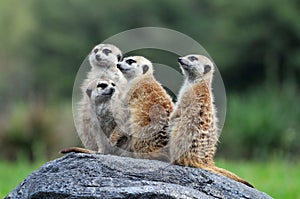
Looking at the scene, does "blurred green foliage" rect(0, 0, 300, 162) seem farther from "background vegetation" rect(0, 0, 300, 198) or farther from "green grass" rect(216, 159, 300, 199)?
"green grass" rect(216, 159, 300, 199)

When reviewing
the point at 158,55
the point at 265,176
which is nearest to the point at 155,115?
the point at 265,176

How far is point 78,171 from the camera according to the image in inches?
247

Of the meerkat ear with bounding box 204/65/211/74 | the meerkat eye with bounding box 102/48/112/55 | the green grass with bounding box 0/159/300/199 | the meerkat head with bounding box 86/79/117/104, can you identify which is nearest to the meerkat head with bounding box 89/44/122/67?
the meerkat eye with bounding box 102/48/112/55

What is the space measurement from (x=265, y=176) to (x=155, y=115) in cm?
687

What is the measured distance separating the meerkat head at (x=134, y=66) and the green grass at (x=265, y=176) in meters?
3.94

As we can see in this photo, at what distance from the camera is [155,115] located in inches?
251

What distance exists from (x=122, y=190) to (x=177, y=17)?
2674 centimetres

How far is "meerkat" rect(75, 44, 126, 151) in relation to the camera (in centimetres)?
670

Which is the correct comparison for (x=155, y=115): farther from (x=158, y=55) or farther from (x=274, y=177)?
(x=158, y=55)

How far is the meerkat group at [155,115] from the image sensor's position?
20.7 ft

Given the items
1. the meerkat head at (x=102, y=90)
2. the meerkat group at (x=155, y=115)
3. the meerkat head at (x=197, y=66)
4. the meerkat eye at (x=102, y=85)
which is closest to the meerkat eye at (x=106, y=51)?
the meerkat group at (x=155, y=115)

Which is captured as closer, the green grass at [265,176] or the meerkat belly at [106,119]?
the meerkat belly at [106,119]

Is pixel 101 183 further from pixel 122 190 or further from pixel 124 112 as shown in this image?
pixel 124 112

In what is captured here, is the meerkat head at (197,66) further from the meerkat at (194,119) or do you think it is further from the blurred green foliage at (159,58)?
the blurred green foliage at (159,58)
